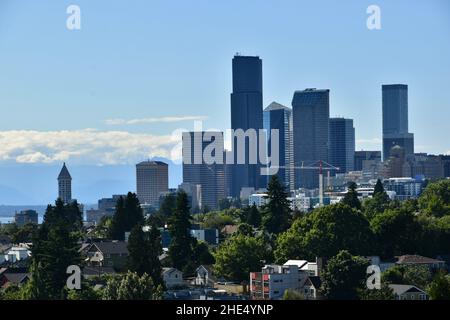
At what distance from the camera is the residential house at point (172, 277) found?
51312mm

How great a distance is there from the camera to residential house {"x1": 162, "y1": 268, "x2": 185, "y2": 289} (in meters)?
51.3

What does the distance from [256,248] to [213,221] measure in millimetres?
37006

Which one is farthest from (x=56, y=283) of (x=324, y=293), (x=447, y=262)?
(x=447, y=262)

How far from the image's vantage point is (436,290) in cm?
3806

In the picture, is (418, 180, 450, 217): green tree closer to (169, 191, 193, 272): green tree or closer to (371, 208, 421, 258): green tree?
(371, 208, 421, 258): green tree

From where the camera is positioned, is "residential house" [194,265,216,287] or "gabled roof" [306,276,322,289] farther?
"residential house" [194,265,216,287]

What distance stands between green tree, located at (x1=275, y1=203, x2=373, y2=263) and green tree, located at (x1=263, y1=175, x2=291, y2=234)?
884 centimetres

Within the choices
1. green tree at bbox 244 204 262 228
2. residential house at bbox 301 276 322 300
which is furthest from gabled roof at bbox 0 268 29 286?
green tree at bbox 244 204 262 228

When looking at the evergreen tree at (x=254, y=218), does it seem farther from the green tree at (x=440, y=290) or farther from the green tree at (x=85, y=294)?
the green tree at (x=440, y=290)

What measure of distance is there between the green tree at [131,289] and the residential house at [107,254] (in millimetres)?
15908

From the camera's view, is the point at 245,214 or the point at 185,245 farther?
the point at 245,214

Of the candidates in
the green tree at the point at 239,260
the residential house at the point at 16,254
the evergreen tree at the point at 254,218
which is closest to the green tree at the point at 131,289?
the green tree at the point at 239,260
